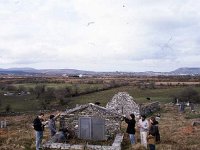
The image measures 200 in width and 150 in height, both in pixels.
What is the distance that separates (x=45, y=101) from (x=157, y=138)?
4860 cm

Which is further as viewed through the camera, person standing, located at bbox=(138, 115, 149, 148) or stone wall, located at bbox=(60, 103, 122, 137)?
stone wall, located at bbox=(60, 103, 122, 137)

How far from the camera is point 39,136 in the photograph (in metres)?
20.2

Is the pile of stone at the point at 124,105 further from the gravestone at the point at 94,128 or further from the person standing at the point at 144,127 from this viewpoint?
the person standing at the point at 144,127

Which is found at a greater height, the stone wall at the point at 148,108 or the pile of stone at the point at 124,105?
the pile of stone at the point at 124,105

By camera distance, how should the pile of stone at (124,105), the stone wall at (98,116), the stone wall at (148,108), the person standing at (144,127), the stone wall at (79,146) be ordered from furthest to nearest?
the stone wall at (148,108) < the pile of stone at (124,105) < the stone wall at (98,116) < the person standing at (144,127) < the stone wall at (79,146)

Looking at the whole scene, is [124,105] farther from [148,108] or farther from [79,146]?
[79,146]

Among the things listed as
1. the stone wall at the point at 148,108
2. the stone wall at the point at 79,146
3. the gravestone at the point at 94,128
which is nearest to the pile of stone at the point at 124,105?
the stone wall at the point at 148,108

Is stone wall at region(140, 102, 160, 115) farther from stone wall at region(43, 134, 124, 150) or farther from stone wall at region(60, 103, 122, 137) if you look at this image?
stone wall at region(43, 134, 124, 150)

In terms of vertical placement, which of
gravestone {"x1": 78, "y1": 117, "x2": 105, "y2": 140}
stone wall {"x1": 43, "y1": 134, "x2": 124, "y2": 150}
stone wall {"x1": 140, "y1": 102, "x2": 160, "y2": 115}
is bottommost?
stone wall {"x1": 140, "y1": 102, "x2": 160, "y2": 115}

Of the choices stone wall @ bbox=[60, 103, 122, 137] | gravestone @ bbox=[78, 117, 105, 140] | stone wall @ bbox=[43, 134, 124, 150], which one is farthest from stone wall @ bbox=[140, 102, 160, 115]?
stone wall @ bbox=[43, 134, 124, 150]

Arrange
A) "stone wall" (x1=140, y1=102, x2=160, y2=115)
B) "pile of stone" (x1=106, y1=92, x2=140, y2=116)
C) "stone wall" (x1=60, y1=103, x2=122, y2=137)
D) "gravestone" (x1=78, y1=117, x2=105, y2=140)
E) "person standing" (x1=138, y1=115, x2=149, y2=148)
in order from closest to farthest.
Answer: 1. "person standing" (x1=138, y1=115, x2=149, y2=148)
2. "gravestone" (x1=78, y1=117, x2=105, y2=140)
3. "stone wall" (x1=60, y1=103, x2=122, y2=137)
4. "pile of stone" (x1=106, y1=92, x2=140, y2=116)
5. "stone wall" (x1=140, y1=102, x2=160, y2=115)

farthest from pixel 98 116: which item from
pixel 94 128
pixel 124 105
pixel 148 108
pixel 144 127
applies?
pixel 148 108

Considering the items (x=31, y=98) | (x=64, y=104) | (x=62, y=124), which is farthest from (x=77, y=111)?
(x=31, y=98)

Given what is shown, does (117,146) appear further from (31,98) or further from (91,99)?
(31,98)
